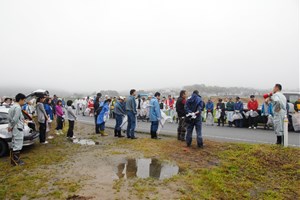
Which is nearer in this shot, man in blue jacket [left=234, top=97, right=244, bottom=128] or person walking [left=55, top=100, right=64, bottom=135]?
person walking [left=55, top=100, right=64, bottom=135]

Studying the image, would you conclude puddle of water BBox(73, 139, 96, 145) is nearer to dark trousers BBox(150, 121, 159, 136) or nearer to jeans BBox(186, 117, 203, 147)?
dark trousers BBox(150, 121, 159, 136)

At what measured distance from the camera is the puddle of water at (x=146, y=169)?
5889 mm

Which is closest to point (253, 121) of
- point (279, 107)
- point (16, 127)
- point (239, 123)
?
point (239, 123)

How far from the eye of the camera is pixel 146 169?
20.8 feet

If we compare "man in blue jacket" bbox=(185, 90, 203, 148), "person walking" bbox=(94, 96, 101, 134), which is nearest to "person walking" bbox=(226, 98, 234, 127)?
"man in blue jacket" bbox=(185, 90, 203, 148)

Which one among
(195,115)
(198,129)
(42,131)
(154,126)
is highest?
(195,115)

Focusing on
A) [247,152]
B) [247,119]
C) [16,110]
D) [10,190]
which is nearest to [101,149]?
[16,110]

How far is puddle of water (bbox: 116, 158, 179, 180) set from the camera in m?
5.89

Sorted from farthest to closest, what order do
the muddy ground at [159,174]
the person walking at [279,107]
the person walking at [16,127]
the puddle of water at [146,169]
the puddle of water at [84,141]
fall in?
the puddle of water at [84,141] < the person walking at [279,107] < the person walking at [16,127] < the puddle of water at [146,169] < the muddy ground at [159,174]

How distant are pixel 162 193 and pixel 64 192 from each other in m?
2.01

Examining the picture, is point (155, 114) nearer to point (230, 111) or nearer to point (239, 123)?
point (239, 123)

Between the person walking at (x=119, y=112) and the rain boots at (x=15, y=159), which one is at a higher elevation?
the person walking at (x=119, y=112)

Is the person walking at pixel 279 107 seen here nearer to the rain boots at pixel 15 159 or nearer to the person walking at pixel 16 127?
the person walking at pixel 16 127

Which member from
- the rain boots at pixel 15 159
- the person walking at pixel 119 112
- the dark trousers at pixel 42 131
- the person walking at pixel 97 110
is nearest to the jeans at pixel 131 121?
the person walking at pixel 119 112
